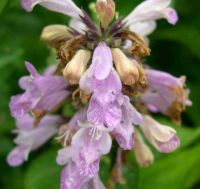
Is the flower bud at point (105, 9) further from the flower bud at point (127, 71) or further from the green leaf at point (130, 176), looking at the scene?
the green leaf at point (130, 176)

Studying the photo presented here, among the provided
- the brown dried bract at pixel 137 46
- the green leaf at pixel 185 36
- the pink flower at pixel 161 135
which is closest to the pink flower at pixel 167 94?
the pink flower at pixel 161 135

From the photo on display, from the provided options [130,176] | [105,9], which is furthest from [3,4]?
[130,176]

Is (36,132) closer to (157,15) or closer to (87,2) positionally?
(157,15)

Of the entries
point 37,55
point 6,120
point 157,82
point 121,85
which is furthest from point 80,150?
point 37,55

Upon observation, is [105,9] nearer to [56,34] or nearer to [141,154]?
[56,34]

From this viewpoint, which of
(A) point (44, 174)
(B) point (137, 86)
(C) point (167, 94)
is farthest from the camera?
(A) point (44, 174)

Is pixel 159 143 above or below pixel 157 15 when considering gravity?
below

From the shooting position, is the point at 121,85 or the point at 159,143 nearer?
the point at 121,85
